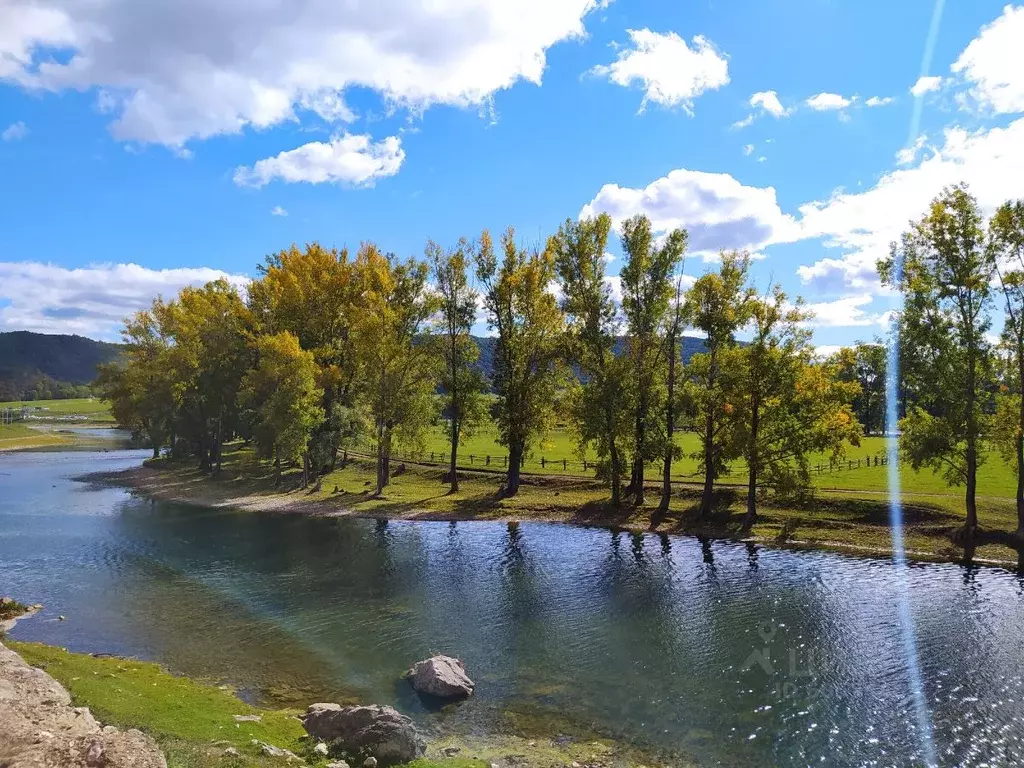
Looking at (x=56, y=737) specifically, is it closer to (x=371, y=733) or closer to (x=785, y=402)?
(x=371, y=733)

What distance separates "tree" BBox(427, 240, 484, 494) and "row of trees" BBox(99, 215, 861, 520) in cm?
13

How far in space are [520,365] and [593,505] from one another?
13.9 m

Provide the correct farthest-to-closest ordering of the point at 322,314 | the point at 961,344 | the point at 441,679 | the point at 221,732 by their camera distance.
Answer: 1. the point at 322,314
2. the point at 961,344
3. the point at 441,679
4. the point at 221,732

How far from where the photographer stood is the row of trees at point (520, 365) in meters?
44.2

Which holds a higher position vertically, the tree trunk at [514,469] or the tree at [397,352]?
the tree at [397,352]

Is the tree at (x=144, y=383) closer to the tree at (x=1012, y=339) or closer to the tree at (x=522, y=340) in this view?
the tree at (x=522, y=340)

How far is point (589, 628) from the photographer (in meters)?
26.2

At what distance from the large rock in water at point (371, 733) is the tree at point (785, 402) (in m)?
34.3

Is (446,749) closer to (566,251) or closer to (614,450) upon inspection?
(614,450)

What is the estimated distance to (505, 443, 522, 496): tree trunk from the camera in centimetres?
5704

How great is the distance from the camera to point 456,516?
51.4 meters

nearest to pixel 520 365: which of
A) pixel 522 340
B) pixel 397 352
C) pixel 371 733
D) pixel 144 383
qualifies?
pixel 522 340

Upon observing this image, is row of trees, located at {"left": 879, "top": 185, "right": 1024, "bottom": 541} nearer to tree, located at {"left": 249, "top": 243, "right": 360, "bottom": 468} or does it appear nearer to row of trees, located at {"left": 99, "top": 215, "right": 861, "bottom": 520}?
Answer: row of trees, located at {"left": 99, "top": 215, "right": 861, "bottom": 520}

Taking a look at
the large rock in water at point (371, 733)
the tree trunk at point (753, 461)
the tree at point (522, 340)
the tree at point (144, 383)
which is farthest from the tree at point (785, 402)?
the tree at point (144, 383)
